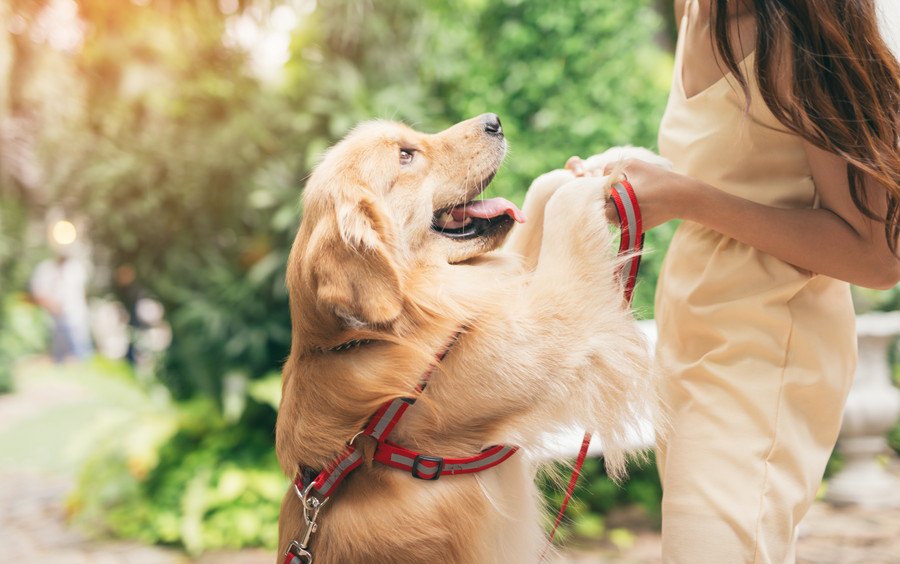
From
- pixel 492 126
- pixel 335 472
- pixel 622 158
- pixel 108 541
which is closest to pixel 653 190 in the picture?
pixel 622 158

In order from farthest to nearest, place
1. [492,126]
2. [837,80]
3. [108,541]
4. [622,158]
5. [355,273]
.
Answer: [108,541], [492,126], [622,158], [355,273], [837,80]

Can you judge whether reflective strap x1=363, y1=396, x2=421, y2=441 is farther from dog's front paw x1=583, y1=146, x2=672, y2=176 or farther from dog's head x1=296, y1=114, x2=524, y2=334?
dog's front paw x1=583, y1=146, x2=672, y2=176

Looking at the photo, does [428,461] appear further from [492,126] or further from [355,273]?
[492,126]

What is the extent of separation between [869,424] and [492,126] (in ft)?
12.9

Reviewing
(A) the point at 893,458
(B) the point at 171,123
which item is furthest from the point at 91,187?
(A) the point at 893,458

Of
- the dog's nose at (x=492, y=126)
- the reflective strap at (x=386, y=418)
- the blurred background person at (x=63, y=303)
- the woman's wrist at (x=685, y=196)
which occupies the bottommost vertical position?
the blurred background person at (x=63, y=303)

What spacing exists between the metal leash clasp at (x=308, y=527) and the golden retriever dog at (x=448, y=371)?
25 mm

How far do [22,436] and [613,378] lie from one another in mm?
8640

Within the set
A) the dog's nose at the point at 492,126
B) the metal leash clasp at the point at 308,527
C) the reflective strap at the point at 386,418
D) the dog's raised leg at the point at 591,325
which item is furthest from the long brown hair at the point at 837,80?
the metal leash clasp at the point at 308,527

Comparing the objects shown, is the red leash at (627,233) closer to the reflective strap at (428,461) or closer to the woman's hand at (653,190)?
the woman's hand at (653,190)

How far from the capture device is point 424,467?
1.59 meters

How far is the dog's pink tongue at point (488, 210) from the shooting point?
1936 mm

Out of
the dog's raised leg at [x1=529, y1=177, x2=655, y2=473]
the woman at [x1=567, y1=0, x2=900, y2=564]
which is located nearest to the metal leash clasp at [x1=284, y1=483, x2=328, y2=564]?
the dog's raised leg at [x1=529, y1=177, x2=655, y2=473]

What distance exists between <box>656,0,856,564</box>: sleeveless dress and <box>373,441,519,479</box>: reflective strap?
400 mm
